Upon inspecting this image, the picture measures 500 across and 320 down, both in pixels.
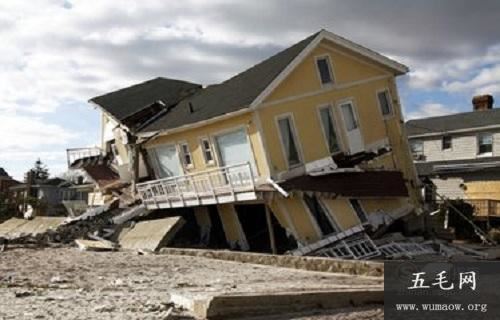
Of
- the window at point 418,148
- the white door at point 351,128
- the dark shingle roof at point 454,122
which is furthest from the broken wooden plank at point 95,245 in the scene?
the window at point 418,148

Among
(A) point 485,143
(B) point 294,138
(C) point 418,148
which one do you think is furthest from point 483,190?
(B) point 294,138

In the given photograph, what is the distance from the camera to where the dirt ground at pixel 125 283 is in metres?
9.45

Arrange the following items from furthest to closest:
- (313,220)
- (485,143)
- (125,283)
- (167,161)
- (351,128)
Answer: (485,143) < (167,161) < (351,128) < (313,220) < (125,283)

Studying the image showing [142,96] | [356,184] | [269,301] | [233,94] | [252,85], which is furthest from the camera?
[142,96]

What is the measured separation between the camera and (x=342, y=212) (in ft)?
74.9

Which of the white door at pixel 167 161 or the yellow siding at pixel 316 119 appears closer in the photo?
the yellow siding at pixel 316 119

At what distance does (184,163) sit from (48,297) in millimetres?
16466

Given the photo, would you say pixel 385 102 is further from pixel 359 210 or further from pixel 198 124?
pixel 198 124

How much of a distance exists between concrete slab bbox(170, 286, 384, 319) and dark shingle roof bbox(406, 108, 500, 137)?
31433 mm

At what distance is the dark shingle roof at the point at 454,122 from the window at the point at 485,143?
732 mm

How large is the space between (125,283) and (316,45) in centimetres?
1389

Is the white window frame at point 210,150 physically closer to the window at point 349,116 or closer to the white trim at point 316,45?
the white trim at point 316,45

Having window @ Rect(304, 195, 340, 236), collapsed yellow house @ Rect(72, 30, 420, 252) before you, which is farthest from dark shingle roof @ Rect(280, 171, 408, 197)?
window @ Rect(304, 195, 340, 236)

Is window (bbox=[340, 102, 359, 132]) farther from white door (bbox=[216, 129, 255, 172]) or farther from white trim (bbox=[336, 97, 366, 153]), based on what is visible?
white door (bbox=[216, 129, 255, 172])
